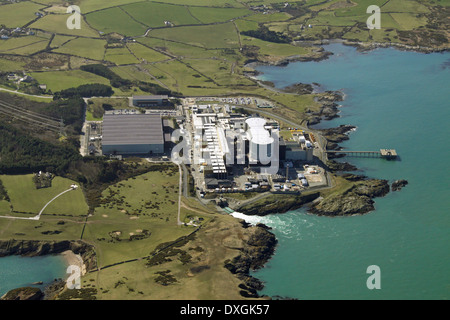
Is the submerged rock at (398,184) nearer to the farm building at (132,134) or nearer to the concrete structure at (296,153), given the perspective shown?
the concrete structure at (296,153)

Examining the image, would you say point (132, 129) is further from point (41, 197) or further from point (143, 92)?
point (143, 92)

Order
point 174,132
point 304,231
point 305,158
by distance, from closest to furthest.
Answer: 1. point 304,231
2. point 305,158
3. point 174,132

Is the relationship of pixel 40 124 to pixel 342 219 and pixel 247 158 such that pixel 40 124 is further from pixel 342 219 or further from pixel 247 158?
pixel 342 219

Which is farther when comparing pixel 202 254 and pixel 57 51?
pixel 57 51

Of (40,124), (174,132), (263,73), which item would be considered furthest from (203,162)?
(263,73)

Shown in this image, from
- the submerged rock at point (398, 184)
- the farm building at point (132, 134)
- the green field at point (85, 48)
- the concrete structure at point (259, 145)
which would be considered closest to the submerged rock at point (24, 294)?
the farm building at point (132, 134)

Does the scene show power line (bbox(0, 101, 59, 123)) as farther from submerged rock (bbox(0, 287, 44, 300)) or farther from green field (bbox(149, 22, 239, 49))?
green field (bbox(149, 22, 239, 49))

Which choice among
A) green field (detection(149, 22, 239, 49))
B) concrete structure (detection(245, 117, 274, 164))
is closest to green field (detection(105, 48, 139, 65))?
green field (detection(149, 22, 239, 49))
